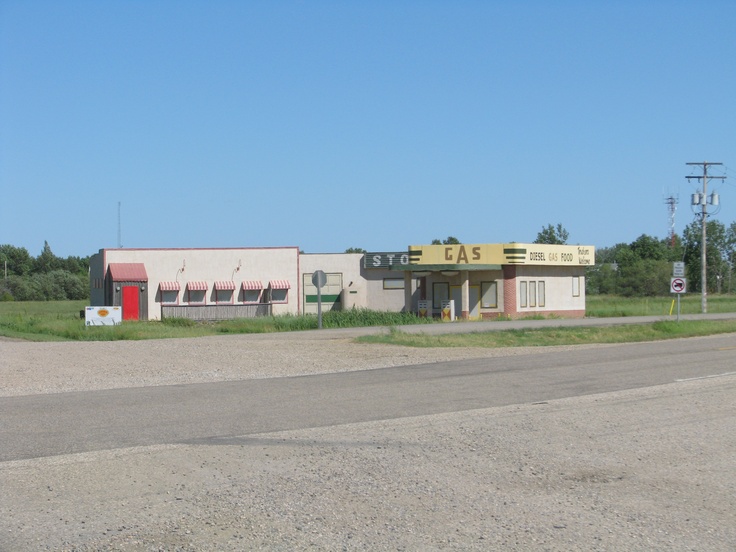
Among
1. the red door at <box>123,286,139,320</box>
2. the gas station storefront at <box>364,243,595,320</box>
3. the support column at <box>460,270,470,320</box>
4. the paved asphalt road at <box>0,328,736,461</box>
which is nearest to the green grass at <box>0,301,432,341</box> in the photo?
the support column at <box>460,270,470,320</box>

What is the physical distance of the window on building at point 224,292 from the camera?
2091 inches

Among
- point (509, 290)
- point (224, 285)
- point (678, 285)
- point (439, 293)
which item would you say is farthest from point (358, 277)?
point (678, 285)

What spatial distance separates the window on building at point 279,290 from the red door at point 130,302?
8.18 meters

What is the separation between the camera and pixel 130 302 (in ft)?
167

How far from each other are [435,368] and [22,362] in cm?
1049

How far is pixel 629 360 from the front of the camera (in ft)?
71.4

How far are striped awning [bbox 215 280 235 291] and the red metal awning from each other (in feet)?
14.4

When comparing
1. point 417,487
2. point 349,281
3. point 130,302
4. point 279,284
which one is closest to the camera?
point 417,487

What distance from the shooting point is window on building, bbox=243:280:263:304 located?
5369 centimetres

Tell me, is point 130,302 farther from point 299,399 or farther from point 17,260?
point 17,260

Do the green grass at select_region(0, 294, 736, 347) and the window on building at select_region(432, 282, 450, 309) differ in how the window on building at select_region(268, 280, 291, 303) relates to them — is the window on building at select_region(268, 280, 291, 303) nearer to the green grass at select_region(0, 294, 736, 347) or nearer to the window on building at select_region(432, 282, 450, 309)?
the window on building at select_region(432, 282, 450, 309)

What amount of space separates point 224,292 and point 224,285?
1.67 ft

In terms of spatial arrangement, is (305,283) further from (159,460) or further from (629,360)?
(159,460)

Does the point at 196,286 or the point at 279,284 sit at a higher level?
the point at 279,284
